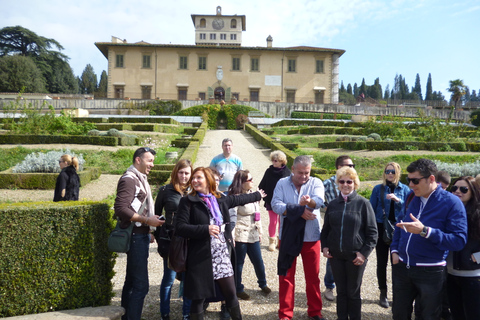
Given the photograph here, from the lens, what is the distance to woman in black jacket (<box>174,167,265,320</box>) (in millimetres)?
3264

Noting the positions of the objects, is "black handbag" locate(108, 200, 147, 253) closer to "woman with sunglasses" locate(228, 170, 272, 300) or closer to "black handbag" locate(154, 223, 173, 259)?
"black handbag" locate(154, 223, 173, 259)

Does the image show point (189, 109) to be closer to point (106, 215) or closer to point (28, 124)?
point (28, 124)

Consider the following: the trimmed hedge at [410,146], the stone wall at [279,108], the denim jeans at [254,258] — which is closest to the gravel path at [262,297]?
the denim jeans at [254,258]

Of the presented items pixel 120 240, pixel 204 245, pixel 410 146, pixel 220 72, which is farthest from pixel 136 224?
pixel 220 72

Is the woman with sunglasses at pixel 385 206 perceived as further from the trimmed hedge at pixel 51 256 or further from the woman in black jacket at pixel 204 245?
the trimmed hedge at pixel 51 256

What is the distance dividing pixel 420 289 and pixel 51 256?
3016 millimetres

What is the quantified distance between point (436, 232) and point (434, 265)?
299mm

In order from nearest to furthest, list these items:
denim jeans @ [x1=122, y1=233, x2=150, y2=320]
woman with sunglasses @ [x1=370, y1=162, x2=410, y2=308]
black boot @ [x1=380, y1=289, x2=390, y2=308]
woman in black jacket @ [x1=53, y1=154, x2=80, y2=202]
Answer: denim jeans @ [x1=122, y1=233, x2=150, y2=320] < black boot @ [x1=380, y1=289, x2=390, y2=308] < woman with sunglasses @ [x1=370, y1=162, x2=410, y2=308] < woman in black jacket @ [x1=53, y1=154, x2=80, y2=202]

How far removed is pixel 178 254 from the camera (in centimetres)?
330

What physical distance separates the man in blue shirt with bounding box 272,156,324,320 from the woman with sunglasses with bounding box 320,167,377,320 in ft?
0.74

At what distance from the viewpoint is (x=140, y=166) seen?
3.67m

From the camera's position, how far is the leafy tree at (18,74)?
1645 inches

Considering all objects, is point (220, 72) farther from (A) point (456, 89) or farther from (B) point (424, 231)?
(B) point (424, 231)

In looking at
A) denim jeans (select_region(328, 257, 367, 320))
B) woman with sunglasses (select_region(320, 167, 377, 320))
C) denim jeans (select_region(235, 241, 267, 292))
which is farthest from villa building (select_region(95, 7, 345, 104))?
denim jeans (select_region(328, 257, 367, 320))
